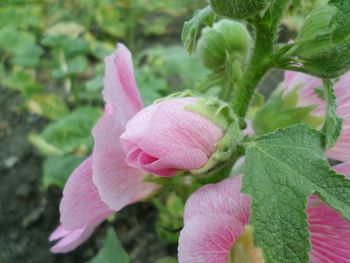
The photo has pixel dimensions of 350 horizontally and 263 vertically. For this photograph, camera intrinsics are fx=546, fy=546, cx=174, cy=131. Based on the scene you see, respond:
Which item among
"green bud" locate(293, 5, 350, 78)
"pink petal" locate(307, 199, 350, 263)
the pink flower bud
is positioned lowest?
"pink petal" locate(307, 199, 350, 263)

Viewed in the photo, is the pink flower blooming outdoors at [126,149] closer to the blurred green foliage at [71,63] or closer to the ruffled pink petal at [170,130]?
the ruffled pink petal at [170,130]

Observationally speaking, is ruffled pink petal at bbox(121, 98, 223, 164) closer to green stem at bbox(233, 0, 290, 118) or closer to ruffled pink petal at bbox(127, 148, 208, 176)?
ruffled pink petal at bbox(127, 148, 208, 176)

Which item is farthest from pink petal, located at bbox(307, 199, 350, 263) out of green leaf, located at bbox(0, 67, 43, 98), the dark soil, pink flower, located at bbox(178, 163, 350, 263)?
→ green leaf, located at bbox(0, 67, 43, 98)

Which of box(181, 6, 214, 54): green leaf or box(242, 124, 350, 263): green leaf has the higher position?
box(181, 6, 214, 54): green leaf

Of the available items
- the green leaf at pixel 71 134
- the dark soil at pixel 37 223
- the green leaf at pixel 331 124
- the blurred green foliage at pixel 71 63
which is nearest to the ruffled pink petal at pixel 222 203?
the green leaf at pixel 331 124

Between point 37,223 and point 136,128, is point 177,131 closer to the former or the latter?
point 136,128

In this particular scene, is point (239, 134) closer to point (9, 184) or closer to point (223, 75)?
point (223, 75)
